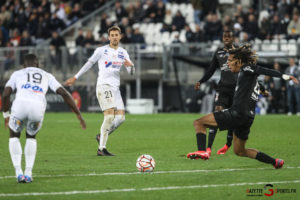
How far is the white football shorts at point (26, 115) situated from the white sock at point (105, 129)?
403 cm

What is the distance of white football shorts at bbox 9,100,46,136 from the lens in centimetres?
854

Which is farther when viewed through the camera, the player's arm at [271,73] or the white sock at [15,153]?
the player's arm at [271,73]

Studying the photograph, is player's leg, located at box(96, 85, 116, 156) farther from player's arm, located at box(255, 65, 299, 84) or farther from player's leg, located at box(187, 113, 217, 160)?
player's arm, located at box(255, 65, 299, 84)

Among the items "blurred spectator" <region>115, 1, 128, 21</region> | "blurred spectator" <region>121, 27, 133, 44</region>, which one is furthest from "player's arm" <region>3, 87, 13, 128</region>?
"blurred spectator" <region>115, 1, 128, 21</region>

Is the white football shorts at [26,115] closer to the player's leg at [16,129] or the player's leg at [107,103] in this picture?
the player's leg at [16,129]

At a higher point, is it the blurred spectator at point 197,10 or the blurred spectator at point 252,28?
the blurred spectator at point 197,10

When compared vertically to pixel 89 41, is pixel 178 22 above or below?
above

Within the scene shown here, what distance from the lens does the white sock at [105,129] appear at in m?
12.7

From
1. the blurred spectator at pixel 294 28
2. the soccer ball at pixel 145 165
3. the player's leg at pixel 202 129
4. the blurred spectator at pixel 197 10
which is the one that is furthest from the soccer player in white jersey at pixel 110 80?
→ the blurred spectator at pixel 197 10

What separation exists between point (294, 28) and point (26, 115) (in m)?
21.0

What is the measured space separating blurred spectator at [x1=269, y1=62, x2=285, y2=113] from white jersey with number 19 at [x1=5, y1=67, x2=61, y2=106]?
20429mm

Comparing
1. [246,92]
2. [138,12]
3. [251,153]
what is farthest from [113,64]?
[138,12]

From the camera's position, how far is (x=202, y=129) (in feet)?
35.9

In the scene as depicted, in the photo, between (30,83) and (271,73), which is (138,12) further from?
(30,83)
